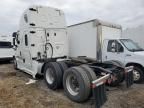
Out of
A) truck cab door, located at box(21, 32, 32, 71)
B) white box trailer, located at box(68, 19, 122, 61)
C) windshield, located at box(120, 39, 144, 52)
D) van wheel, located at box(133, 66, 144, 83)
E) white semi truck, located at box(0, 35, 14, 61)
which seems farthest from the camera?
white semi truck, located at box(0, 35, 14, 61)

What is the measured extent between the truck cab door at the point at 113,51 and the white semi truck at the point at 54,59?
129cm

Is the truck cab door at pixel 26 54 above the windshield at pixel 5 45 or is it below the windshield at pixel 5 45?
below

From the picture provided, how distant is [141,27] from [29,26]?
36.0 ft

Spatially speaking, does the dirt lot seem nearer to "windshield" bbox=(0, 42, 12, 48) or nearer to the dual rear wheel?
the dual rear wheel

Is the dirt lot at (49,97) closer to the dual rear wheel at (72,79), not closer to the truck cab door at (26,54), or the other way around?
the dual rear wheel at (72,79)

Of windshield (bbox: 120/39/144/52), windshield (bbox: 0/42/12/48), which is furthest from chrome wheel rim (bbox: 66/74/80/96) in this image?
windshield (bbox: 0/42/12/48)

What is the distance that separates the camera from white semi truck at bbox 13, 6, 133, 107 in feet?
17.5

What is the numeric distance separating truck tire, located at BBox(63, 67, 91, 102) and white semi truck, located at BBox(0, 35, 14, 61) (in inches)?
402

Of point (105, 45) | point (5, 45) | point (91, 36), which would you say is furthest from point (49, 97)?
point (5, 45)

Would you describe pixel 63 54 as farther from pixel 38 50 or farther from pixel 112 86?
pixel 112 86

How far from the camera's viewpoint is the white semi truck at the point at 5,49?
1421 cm

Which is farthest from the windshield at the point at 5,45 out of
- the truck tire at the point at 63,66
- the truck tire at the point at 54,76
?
the truck tire at the point at 63,66

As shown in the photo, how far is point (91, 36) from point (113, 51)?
145cm

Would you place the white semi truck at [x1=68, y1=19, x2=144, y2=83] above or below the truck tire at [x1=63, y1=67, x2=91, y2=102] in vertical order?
above
